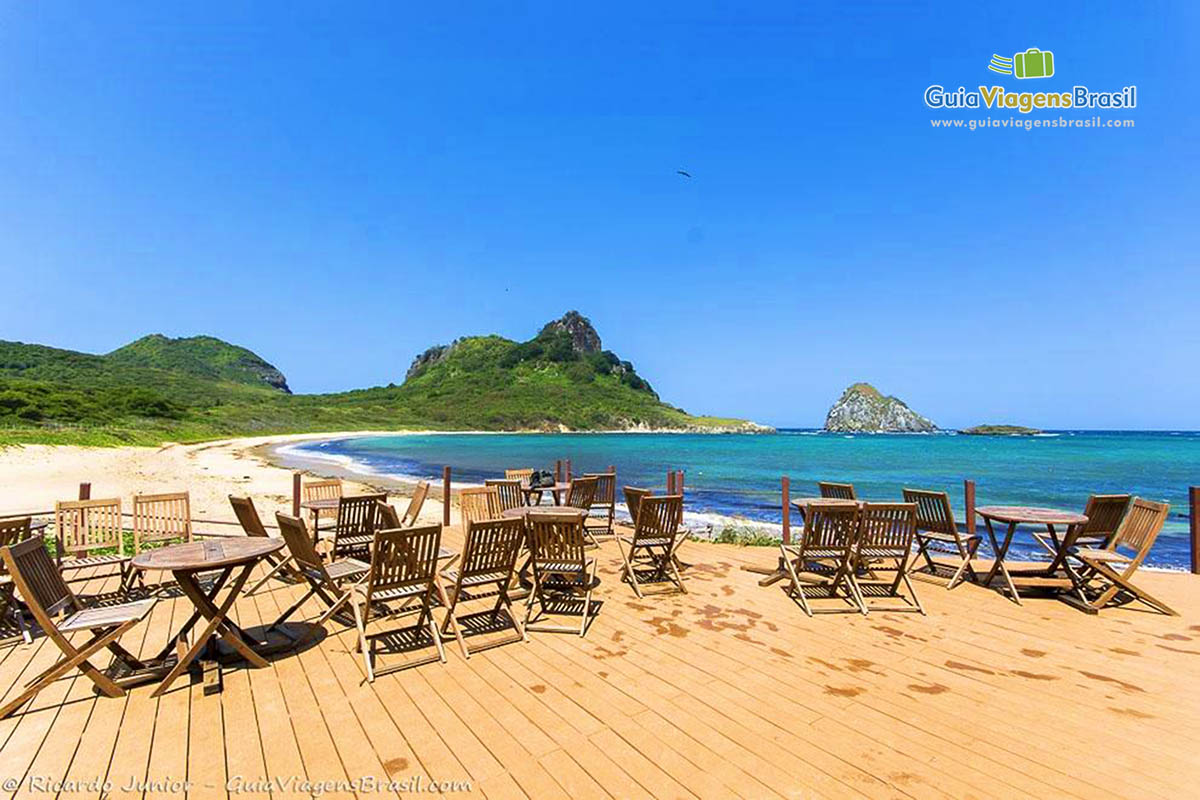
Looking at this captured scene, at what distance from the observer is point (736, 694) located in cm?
380

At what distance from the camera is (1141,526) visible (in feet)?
19.8

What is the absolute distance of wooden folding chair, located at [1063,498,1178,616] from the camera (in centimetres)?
571

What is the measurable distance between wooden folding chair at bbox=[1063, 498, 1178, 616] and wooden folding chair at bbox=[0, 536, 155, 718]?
8.57 metres

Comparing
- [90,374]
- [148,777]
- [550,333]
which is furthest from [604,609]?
[550,333]

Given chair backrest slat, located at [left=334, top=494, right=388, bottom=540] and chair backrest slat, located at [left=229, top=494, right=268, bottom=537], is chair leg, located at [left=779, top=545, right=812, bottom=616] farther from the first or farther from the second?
chair backrest slat, located at [left=229, top=494, right=268, bottom=537]

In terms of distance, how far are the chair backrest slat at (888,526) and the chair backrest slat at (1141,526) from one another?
2.20 meters

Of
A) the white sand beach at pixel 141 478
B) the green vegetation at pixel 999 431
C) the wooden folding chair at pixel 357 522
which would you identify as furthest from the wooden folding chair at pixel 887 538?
the green vegetation at pixel 999 431

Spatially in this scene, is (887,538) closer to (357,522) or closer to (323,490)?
(357,522)

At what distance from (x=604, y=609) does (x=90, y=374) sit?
4246 inches

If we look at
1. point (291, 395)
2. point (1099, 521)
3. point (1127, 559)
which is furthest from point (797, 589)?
point (291, 395)

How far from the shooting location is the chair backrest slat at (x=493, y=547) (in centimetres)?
479

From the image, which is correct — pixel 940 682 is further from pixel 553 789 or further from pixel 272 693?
pixel 272 693

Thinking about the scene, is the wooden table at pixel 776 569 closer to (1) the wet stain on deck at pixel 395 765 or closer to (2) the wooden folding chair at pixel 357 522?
(1) the wet stain on deck at pixel 395 765

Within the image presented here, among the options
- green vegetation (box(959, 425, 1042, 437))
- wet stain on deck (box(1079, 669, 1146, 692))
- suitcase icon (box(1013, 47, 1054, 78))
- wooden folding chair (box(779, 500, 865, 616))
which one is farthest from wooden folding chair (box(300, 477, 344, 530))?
green vegetation (box(959, 425, 1042, 437))
